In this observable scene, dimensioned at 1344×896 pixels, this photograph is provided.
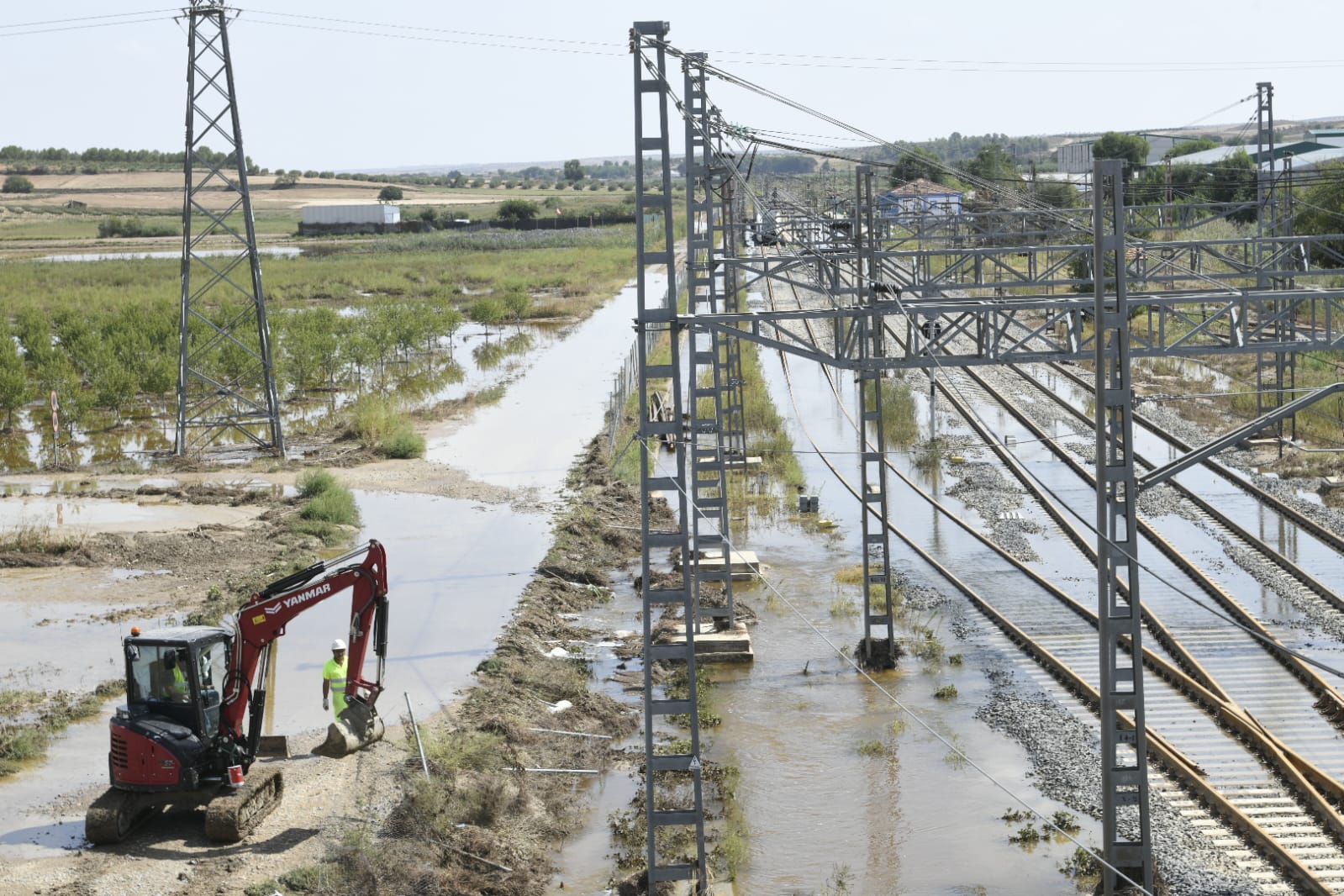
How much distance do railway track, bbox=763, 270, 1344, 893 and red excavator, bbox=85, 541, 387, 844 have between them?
26.7 ft

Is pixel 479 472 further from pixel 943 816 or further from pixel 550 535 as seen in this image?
pixel 943 816

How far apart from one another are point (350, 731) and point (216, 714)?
1274 millimetres

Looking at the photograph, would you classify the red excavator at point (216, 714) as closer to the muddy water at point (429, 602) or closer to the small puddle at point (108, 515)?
the muddy water at point (429, 602)

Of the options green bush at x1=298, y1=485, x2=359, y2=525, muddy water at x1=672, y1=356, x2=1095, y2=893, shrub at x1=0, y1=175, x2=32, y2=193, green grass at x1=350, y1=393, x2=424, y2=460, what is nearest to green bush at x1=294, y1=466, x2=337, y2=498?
green bush at x1=298, y1=485, x2=359, y2=525

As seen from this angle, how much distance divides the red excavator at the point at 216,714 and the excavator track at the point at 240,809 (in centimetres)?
1

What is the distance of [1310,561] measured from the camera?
77.2ft

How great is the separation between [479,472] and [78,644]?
551 inches

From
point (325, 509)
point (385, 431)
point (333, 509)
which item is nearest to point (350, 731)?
point (325, 509)

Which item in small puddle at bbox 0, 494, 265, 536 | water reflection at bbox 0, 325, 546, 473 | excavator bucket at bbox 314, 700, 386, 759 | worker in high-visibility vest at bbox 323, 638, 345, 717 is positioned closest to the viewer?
excavator bucket at bbox 314, 700, 386, 759

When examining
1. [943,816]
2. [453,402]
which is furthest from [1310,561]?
[453,402]

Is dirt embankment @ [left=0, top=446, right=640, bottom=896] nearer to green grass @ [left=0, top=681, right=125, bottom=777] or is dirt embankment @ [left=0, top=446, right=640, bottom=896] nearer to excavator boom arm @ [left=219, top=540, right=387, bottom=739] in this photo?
excavator boom arm @ [left=219, top=540, right=387, bottom=739]

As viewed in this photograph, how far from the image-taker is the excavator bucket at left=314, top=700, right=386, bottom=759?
1402 cm

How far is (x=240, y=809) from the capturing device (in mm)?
13336

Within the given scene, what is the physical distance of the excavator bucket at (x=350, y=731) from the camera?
14.0 m
